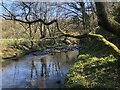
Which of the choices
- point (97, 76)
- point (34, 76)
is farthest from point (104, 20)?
point (34, 76)

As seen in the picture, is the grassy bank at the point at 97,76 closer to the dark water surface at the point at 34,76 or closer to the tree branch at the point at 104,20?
the dark water surface at the point at 34,76

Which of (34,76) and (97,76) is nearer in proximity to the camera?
(97,76)

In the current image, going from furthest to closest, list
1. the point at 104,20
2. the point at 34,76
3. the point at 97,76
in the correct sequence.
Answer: the point at 34,76 < the point at 97,76 < the point at 104,20

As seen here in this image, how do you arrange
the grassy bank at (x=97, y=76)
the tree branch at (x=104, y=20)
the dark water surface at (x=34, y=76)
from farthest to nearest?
the dark water surface at (x=34, y=76) → the grassy bank at (x=97, y=76) → the tree branch at (x=104, y=20)

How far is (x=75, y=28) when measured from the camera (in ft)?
117

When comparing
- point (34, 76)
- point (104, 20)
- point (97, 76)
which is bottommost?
point (34, 76)

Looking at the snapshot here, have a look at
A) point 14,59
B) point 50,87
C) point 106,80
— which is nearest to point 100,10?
point 106,80

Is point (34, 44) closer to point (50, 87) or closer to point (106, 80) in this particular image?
point (50, 87)

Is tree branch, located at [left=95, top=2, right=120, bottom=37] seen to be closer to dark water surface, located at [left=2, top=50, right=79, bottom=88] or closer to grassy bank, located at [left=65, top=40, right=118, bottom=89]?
grassy bank, located at [left=65, top=40, right=118, bottom=89]

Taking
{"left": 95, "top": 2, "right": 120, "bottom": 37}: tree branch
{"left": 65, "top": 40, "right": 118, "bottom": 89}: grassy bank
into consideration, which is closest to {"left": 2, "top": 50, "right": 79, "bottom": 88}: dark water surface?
{"left": 65, "top": 40, "right": 118, "bottom": 89}: grassy bank

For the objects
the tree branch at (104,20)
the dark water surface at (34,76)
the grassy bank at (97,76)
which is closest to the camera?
the tree branch at (104,20)

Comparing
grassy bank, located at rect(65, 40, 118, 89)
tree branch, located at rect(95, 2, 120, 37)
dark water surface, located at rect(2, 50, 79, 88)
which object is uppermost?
tree branch, located at rect(95, 2, 120, 37)

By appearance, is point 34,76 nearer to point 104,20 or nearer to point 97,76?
point 97,76

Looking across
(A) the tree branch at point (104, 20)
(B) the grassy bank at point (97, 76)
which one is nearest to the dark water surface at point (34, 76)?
(B) the grassy bank at point (97, 76)
